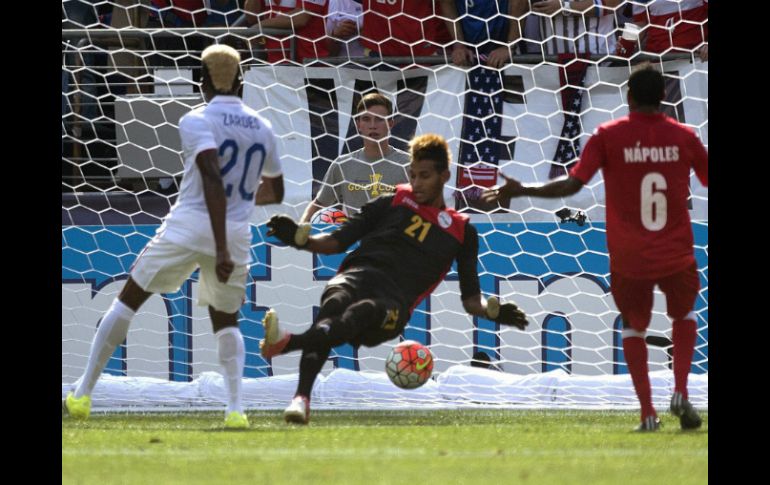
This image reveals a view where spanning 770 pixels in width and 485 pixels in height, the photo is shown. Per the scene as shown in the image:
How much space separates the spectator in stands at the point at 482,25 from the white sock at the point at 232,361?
3442 mm

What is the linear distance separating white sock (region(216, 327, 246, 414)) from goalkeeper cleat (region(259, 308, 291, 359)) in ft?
0.41

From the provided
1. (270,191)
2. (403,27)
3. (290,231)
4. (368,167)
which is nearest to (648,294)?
(290,231)

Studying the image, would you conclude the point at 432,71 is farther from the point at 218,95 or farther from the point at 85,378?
the point at 85,378

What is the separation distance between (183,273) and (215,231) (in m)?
0.45

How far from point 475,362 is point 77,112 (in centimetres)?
359

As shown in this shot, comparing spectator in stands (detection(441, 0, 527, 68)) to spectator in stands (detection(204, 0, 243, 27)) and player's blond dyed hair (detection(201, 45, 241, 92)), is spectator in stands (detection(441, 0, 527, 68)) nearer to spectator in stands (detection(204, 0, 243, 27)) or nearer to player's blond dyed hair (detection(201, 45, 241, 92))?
spectator in stands (detection(204, 0, 243, 27))

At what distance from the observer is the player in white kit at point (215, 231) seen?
6375mm

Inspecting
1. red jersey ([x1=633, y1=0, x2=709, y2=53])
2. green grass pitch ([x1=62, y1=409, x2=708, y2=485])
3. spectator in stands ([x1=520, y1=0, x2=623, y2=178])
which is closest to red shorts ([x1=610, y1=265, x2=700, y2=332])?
green grass pitch ([x1=62, y1=409, x2=708, y2=485])

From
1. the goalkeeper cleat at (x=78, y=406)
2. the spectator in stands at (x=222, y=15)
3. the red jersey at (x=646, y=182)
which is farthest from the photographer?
the spectator in stands at (x=222, y=15)

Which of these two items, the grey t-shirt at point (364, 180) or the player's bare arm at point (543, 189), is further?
the grey t-shirt at point (364, 180)

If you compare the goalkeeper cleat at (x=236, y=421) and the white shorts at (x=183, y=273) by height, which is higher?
the white shorts at (x=183, y=273)

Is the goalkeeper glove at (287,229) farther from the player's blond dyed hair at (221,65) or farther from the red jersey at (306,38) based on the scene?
the red jersey at (306,38)

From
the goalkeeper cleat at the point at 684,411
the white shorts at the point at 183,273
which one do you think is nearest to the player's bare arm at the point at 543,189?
the goalkeeper cleat at the point at 684,411

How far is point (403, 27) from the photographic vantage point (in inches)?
379
